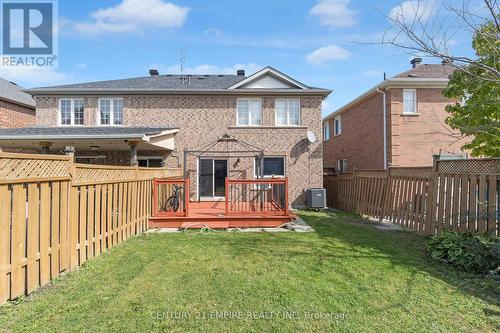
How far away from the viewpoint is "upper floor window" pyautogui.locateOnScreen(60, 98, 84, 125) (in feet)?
46.0

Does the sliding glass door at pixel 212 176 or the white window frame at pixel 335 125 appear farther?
the white window frame at pixel 335 125

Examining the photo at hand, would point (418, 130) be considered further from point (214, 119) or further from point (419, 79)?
point (214, 119)

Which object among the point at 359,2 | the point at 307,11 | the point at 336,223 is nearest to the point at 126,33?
the point at 307,11

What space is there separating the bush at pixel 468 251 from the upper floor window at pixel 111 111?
1373 cm

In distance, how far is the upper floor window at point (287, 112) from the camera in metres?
14.2

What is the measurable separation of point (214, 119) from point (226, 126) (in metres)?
0.70

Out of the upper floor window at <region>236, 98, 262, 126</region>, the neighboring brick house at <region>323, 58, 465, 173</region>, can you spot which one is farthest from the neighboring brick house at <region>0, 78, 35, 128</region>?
the neighboring brick house at <region>323, 58, 465, 173</region>

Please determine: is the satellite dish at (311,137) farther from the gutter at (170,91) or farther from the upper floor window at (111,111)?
the upper floor window at (111,111)

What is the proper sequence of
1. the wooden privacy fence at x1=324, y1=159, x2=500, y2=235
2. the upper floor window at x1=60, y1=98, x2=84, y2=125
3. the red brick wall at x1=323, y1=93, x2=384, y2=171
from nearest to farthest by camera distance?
the wooden privacy fence at x1=324, y1=159, x2=500, y2=235, the upper floor window at x1=60, y1=98, x2=84, y2=125, the red brick wall at x1=323, y1=93, x2=384, y2=171

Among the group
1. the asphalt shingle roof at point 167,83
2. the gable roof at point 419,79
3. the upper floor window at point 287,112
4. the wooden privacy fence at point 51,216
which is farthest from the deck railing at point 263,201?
the gable roof at point 419,79

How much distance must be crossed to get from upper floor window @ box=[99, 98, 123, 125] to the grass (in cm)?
973

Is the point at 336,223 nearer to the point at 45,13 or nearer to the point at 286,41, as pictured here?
the point at 286,41

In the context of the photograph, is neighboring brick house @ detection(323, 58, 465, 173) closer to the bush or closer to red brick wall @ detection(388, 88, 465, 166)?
red brick wall @ detection(388, 88, 465, 166)

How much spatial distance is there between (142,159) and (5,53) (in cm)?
701
